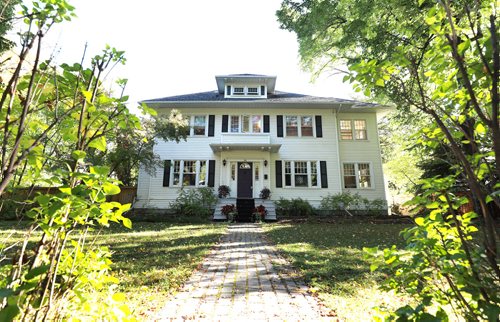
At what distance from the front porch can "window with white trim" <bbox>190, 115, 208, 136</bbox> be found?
448 cm

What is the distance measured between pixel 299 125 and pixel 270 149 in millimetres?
2650

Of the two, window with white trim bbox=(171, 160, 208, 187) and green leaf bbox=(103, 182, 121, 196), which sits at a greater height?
window with white trim bbox=(171, 160, 208, 187)

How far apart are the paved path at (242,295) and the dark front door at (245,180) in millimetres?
10508

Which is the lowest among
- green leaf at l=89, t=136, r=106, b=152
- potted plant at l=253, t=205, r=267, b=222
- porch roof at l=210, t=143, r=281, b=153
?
potted plant at l=253, t=205, r=267, b=222

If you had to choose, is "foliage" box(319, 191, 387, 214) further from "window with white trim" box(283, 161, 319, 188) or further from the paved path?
the paved path

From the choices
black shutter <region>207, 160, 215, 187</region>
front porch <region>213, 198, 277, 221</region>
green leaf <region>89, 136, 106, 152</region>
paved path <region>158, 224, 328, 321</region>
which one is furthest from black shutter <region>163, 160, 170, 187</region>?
green leaf <region>89, 136, 106, 152</region>

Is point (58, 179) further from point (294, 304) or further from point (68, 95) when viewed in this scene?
point (294, 304)

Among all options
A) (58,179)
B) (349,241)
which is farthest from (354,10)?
(58,179)

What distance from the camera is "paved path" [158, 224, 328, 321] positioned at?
2674mm

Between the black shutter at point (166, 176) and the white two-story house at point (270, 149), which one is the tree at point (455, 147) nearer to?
the white two-story house at point (270, 149)

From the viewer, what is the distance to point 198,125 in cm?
1658

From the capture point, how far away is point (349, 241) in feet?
24.0

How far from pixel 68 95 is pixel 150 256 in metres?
4.39

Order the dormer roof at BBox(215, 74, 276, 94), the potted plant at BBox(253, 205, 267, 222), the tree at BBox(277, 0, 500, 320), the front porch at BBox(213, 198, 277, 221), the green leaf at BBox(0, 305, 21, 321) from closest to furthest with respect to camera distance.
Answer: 1. the green leaf at BBox(0, 305, 21, 321)
2. the tree at BBox(277, 0, 500, 320)
3. the potted plant at BBox(253, 205, 267, 222)
4. the front porch at BBox(213, 198, 277, 221)
5. the dormer roof at BBox(215, 74, 276, 94)
